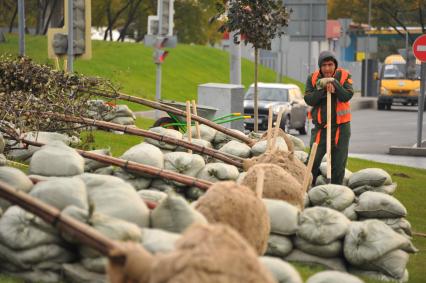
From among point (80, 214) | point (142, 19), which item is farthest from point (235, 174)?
point (142, 19)

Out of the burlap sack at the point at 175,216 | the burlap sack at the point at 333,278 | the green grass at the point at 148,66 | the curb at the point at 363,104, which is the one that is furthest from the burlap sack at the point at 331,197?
the curb at the point at 363,104

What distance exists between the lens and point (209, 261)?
6.15 m

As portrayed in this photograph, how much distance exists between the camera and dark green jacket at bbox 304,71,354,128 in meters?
13.6

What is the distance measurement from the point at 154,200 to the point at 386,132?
25763mm

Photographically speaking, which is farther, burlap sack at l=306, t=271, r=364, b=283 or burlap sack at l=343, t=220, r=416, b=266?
burlap sack at l=343, t=220, r=416, b=266

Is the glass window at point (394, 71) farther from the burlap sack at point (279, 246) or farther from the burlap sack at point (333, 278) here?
the burlap sack at point (333, 278)

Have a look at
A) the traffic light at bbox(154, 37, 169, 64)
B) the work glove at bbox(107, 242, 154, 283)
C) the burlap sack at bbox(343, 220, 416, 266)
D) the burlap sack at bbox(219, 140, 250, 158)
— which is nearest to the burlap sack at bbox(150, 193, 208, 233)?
the work glove at bbox(107, 242, 154, 283)

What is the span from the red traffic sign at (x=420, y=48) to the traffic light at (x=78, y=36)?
30.6 ft

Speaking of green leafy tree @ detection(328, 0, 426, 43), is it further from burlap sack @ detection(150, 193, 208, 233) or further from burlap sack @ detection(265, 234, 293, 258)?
burlap sack @ detection(150, 193, 208, 233)

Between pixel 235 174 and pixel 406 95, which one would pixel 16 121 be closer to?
pixel 235 174

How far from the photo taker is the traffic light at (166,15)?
81.8ft

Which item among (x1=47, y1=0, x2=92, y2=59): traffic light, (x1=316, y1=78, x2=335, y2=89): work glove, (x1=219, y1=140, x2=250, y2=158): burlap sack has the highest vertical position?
(x1=47, y1=0, x2=92, y2=59): traffic light

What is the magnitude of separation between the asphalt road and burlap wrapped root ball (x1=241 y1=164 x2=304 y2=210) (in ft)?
44.3

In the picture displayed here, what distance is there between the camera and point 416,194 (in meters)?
17.3
